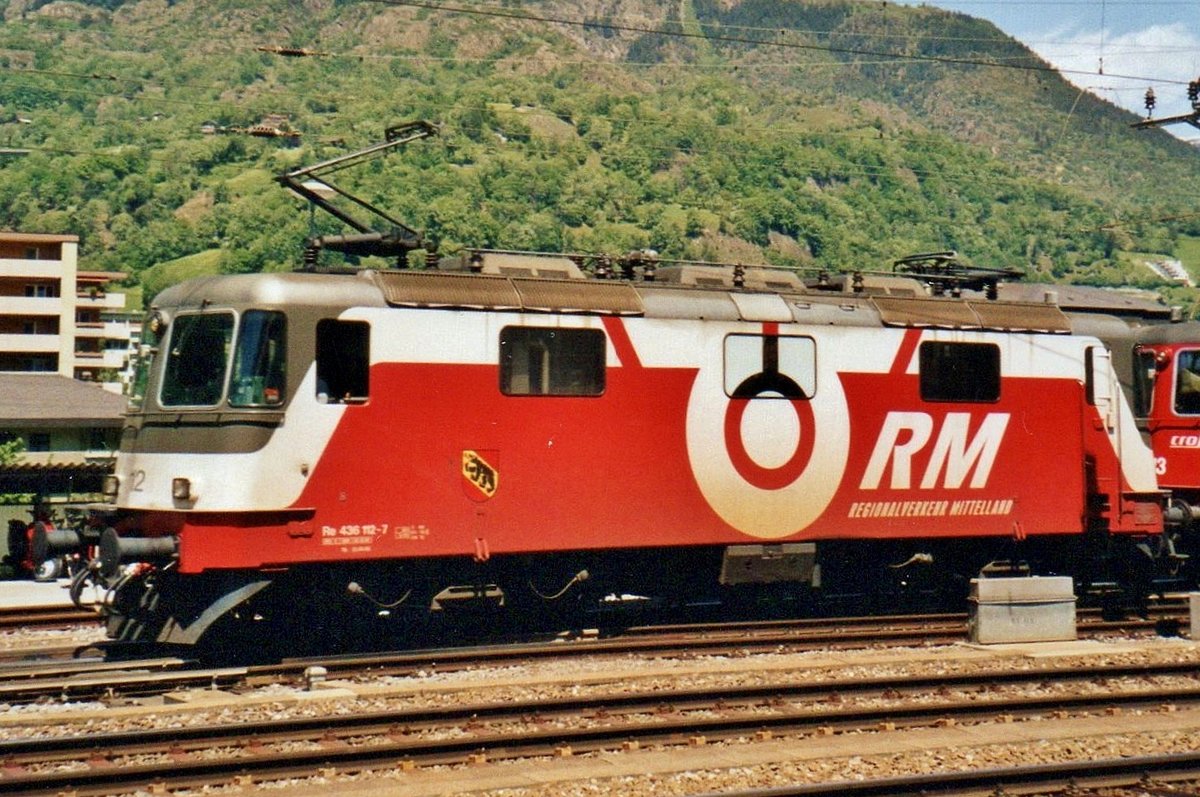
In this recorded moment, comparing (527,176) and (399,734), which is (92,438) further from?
(527,176)

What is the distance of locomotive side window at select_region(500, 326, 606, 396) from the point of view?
1673cm

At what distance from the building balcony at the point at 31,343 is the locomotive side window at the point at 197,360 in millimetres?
87120

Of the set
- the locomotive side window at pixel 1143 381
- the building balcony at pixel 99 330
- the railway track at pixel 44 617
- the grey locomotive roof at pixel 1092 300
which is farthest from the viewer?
the building balcony at pixel 99 330

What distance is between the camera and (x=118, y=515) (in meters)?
16.0

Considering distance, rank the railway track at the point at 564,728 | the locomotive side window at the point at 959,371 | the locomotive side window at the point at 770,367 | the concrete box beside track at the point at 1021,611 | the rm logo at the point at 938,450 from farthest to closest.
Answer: the locomotive side window at the point at 959,371 < the rm logo at the point at 938,450 < the locomotive side window at the point at 770,367 < the concrete box beside track at the point at 1021,611 < the railway track at the point at 564,728

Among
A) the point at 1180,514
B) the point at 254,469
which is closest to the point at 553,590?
the point at 254,469

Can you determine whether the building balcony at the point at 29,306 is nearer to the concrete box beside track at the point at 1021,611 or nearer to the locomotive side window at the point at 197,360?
the locomotive side window at the point at 197,360

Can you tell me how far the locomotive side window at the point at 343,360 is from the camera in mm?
15617

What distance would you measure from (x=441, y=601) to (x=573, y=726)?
457 centimetres

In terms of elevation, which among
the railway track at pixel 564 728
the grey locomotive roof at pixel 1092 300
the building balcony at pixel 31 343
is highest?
the grey locomotive roof at pixel 1092 300

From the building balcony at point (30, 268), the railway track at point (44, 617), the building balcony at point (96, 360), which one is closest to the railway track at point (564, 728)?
the railway track at point (44, 617)

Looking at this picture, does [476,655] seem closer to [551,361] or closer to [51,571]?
[551,361]

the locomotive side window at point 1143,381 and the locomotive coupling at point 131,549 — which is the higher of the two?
the locomotive side window at point 1143,381

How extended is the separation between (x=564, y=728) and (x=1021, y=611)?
25.2 feet
